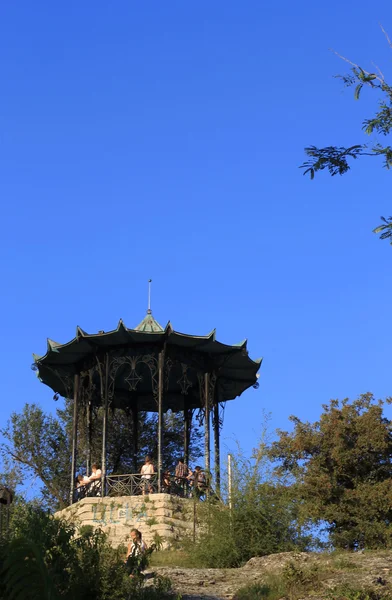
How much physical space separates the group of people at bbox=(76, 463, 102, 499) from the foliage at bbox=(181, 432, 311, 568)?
4.81 meters

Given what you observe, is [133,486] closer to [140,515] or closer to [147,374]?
[140,515]

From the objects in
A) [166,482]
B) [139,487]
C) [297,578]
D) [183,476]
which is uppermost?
[183,476]

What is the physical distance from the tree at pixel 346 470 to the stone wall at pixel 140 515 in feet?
10.7

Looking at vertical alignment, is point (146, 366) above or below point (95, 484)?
above

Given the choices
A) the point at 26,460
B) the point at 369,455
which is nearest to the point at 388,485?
the point at 369,455

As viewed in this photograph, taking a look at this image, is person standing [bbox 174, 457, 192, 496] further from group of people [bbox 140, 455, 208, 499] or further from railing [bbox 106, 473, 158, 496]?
railing [bbox 106, 473, 158, 496]

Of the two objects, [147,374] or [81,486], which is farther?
[147,374]

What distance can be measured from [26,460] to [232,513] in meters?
17.3

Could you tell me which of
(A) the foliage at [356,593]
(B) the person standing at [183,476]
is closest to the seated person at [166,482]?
(B) the person standing at [183,476]

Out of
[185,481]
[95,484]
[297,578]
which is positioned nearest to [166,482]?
[185,481]

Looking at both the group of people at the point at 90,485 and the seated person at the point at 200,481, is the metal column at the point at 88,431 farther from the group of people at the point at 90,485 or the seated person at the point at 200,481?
the seated person at the point at 200,481

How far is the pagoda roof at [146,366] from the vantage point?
29.0 metres

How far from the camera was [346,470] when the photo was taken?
2873 cm

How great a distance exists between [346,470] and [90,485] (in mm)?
7498
